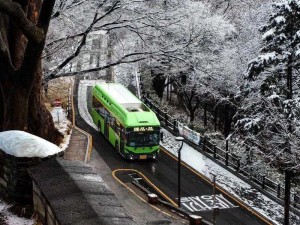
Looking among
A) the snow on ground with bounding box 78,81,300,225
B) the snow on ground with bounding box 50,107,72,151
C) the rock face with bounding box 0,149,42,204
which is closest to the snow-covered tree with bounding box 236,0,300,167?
the snow on ground with bounding box 78,81,300,225

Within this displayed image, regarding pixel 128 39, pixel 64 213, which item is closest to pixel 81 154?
pixel 128 39

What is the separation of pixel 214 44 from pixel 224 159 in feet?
38.2

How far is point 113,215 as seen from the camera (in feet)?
21.9

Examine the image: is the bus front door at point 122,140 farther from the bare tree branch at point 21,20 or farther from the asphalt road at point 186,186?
the bare tree branch at point 21,20

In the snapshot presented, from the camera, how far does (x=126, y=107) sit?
2784 cm

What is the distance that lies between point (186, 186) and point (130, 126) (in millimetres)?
4681

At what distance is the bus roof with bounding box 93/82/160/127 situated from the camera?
2672cm

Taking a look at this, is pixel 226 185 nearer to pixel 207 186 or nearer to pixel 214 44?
pixel 207 186

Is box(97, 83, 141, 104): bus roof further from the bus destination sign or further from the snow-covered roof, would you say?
the snow-covered roof

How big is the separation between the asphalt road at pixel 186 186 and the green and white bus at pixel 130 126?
0.62 meters

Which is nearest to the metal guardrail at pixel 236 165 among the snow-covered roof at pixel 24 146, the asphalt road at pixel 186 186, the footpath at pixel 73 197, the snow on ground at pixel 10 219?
the asphalt road at pixel 186 186

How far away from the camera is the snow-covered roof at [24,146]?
9.07m

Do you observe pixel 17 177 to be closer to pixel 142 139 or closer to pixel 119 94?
pixel 142 139

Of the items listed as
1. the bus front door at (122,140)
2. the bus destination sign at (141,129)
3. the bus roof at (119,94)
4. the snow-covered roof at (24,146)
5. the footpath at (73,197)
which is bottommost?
the bus front door at (122,140)
